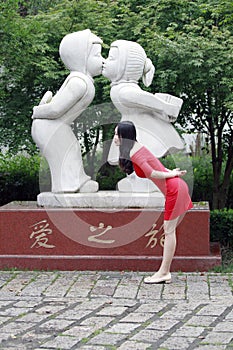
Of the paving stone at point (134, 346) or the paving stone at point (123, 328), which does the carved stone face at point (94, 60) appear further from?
the paving stone at point (134, 346)

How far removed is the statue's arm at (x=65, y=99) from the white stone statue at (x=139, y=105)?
38 cm

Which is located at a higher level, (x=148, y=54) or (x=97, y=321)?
(x=148, y=54)

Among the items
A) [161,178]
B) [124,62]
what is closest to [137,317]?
[161,178]

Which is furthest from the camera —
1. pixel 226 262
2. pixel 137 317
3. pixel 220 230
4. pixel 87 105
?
pixel 220 230

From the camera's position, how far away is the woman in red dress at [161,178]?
20.9 feet

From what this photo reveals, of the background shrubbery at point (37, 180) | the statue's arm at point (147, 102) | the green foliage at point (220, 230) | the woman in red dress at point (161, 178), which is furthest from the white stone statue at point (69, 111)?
the background shrubbery at point (37, 180)

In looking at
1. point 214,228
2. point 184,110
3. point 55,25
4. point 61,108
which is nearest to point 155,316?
point 61,108

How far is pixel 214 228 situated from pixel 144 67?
2.33 meters

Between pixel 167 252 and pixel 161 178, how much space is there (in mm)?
740

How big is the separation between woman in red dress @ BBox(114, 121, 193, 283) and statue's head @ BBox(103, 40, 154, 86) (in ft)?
3.74

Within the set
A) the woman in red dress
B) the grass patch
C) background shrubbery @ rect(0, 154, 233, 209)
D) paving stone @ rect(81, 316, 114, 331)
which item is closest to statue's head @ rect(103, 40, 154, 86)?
the woman in red dress

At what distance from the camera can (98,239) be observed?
7.20 m

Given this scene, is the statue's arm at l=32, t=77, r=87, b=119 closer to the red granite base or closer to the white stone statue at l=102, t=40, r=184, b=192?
the white stone statue at l=102, t=40, r=184, b=192

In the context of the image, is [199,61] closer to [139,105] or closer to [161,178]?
[139,105]
